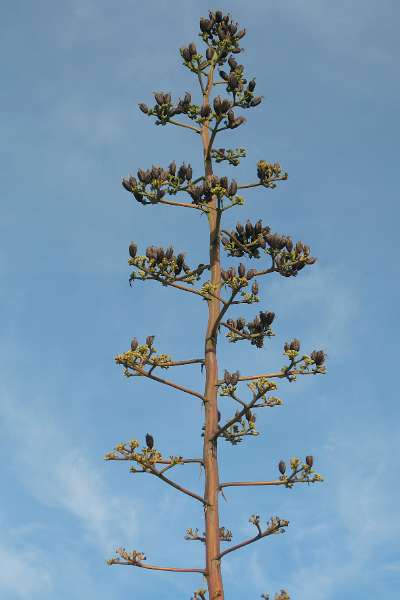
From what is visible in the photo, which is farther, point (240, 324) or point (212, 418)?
point (240, 324)

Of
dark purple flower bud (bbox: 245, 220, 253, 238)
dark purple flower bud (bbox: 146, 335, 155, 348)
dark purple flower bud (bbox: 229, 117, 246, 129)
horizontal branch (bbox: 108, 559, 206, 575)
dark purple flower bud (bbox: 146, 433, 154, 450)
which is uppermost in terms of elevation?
dark purple flower bud (bbox: 229, 117, 246, 129)

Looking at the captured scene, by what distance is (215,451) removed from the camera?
42.1 ft

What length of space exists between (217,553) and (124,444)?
6.71 feet

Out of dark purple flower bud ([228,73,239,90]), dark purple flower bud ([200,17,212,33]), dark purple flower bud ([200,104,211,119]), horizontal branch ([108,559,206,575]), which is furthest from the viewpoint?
dark purple flower bud ([200,17,212,33])

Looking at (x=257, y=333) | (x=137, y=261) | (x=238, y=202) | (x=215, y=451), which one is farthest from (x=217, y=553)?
(x=238, y=202)

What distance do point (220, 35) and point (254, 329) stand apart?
627cm

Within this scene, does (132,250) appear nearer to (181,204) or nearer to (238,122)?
(181,204)

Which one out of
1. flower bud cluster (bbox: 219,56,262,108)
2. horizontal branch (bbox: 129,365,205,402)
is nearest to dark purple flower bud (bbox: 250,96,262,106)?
flower bud cluster (bbox: 219,56,262,108)

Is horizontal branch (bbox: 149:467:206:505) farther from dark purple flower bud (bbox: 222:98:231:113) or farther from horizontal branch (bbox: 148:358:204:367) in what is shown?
dark purple flower bud (bbox: 222:98:231:113)

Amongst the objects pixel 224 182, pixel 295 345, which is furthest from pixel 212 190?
pixel 295 345

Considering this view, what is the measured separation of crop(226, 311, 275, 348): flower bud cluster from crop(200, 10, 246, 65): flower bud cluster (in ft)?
18.4

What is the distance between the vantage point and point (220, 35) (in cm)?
1641

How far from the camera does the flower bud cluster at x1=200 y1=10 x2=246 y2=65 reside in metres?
16.3

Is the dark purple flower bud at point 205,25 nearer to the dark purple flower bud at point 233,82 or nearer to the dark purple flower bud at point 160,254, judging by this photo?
the dark purple flower bud at point 233,82
